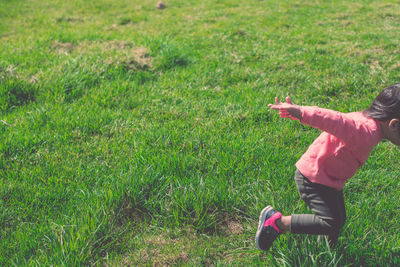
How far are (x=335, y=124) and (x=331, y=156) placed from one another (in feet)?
1.06

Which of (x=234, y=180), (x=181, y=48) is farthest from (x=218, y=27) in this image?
(x=234, y=180)

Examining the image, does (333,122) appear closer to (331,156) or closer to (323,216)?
(331,156)

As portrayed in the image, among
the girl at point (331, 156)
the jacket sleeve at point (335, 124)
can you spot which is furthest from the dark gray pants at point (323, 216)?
the jacket sleeve at point (335, 124)

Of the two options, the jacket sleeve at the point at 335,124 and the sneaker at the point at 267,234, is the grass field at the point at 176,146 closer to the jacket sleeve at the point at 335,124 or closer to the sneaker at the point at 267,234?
the sneaker at the point at 267,234

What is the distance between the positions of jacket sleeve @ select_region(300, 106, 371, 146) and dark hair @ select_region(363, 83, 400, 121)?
6.7 inches

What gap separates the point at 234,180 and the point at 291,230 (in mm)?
830

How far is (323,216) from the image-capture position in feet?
7.22

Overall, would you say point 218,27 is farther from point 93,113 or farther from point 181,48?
point 93,113

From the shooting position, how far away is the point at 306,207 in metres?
2.57

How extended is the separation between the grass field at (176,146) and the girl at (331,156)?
0.56 feet

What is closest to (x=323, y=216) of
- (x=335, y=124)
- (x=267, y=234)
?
(x=267, y=234)

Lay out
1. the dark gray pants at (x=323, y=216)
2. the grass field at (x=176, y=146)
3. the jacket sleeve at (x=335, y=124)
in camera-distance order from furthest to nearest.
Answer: the grass field at (x=176, y=146)
the dark gray pants at (x=323, y=216)
the jacket sleeve at (x=335, y=124)

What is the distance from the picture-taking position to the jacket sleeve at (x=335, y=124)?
1961mm

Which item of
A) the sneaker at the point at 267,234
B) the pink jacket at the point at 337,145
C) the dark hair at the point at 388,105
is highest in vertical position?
the dark hair at the point at 388,105
